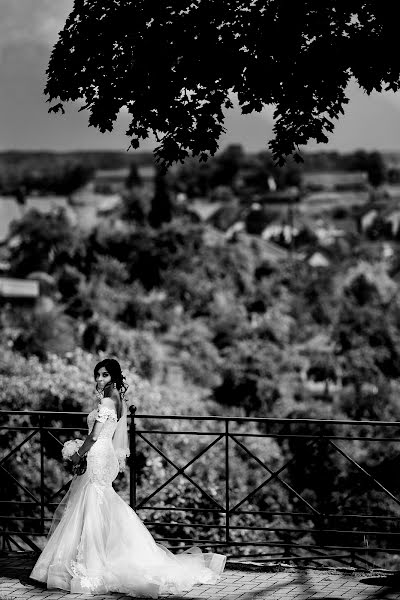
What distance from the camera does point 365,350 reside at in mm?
53719

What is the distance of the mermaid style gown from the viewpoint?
6.68m

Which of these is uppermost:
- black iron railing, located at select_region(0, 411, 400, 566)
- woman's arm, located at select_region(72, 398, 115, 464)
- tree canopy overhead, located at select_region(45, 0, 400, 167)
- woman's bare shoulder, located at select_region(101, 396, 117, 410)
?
tree canopy overhead, located at select_region(45, 0, 400, 167)

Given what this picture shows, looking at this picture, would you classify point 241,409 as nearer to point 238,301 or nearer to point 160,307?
point 160,307

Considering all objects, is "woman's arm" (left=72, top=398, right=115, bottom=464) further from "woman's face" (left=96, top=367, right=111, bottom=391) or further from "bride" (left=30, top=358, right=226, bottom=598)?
"woman's face" (left=96, top=367, right=111, bottom=391)

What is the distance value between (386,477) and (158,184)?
7230cm

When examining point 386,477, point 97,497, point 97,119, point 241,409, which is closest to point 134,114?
point 97,119

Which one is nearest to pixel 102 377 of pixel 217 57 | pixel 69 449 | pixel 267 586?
pixel 69 449

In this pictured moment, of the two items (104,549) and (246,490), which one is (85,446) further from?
(246,490)

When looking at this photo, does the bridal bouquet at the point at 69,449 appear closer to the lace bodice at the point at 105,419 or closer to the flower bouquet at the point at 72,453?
the flower bouquet at the point at 72,453

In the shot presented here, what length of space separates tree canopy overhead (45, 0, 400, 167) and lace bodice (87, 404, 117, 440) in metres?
1.92

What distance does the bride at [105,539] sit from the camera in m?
6.71

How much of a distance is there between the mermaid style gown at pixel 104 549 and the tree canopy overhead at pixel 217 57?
7.44 feet

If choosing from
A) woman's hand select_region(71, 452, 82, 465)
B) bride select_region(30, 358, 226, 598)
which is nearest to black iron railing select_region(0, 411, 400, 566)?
bride select_region(30, 358, 226, 598)

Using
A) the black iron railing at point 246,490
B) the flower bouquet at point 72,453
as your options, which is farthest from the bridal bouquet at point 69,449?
the black iron railing at point 246,490
